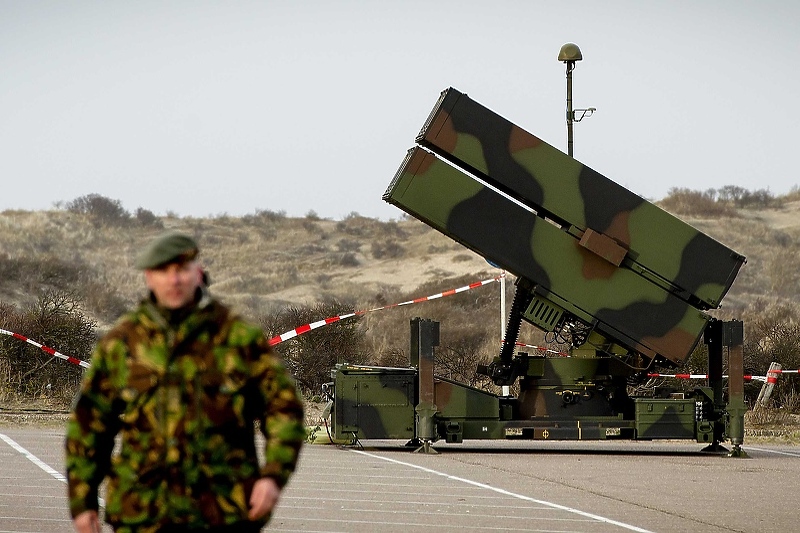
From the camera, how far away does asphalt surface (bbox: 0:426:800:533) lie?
978 centimetres

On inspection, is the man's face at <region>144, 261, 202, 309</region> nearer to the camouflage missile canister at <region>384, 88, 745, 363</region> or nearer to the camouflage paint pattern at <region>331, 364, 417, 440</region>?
the camouflage missile canister at <region>384, 88, 745, 363</region>

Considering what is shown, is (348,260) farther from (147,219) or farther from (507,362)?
(507,362)

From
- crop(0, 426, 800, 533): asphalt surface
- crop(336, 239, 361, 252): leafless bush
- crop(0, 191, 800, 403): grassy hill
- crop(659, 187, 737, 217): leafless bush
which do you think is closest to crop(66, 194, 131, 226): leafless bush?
crop(0, 191, 800, 403): grassy hill

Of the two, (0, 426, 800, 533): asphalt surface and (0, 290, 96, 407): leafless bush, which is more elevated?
(0, 290, 96, 407): leafless bush

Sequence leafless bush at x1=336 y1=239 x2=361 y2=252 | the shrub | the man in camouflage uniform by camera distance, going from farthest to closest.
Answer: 1. leafless bush at x1=336 y1=239 x2=361 y2=252
2. the shrub
3. the man in camouflage uniform

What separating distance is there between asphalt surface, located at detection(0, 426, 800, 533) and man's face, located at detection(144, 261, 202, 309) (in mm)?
4772

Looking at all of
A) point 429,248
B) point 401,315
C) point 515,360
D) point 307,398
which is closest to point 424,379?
point 515,360

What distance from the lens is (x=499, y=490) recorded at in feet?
39.4

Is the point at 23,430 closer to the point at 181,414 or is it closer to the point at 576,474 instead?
the point at 576,474

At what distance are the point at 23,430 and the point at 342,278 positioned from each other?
141 ft

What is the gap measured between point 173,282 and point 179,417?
425mm

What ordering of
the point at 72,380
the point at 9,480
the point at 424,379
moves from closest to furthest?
the point at 9,480 → the point at 424,379 → the point at 72,380

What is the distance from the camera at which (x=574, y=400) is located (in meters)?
17.0

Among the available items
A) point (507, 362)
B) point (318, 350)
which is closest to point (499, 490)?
point (507, 362)
